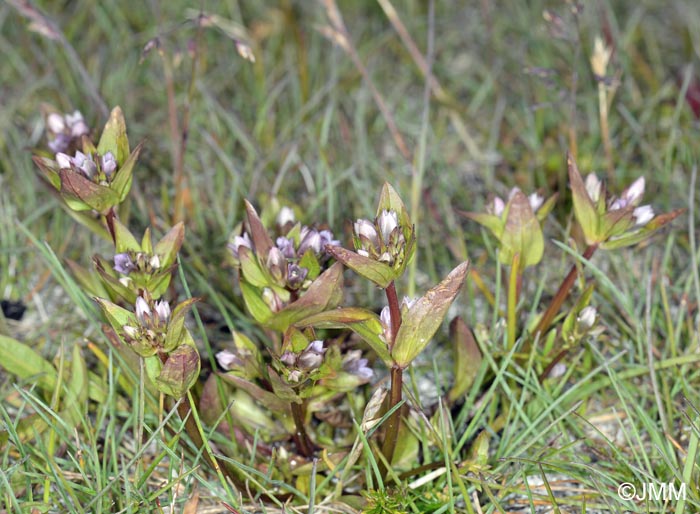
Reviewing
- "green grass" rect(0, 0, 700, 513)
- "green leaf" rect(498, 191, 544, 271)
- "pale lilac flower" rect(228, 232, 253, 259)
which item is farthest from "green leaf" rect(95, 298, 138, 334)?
"green leaf" rect(498, 191, 544, 271)

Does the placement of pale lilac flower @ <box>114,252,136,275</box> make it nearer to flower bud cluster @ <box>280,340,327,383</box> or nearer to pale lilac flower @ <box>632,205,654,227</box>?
flower bud cluster @ <box>280,340,327,383</box>

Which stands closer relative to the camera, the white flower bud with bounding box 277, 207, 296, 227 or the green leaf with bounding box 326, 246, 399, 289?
the green leaf with bounding box 326, 246, 399, 289

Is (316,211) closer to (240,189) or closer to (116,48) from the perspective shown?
(240,189)

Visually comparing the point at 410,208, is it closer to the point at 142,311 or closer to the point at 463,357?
the point at 463,357

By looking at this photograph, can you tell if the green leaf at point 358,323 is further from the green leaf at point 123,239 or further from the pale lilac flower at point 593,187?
the pale lilac flower at point 593,187

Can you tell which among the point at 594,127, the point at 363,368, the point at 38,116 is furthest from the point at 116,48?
the point at 363,368

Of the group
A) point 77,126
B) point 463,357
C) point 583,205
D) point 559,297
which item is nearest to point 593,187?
point 583,205

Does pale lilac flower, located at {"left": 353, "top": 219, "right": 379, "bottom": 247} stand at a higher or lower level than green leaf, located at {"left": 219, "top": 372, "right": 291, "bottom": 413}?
higher
